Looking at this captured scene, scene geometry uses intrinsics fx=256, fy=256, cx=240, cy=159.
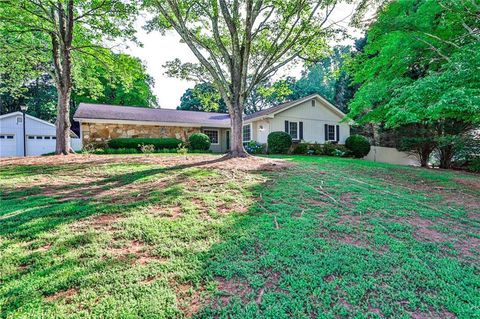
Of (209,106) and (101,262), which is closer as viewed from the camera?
(101,262)

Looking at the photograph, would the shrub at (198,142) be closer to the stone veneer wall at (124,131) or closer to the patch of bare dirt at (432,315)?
the stone veneer wall at (124,131)

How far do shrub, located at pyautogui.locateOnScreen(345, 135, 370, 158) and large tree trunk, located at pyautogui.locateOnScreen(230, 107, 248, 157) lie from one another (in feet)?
33.6

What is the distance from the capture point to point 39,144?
2000 centimetres

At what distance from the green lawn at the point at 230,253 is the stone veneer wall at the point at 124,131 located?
1137 centimetres

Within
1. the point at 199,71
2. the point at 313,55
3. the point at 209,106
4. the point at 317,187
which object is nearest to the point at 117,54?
the point at 199,71

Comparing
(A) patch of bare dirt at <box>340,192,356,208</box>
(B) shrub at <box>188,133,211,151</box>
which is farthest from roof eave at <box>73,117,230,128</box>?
(A) patch of bare dirt at <box>340,192,356,208</box>

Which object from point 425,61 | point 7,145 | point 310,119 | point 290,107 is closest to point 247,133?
point 290,107

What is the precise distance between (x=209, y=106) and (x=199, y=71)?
2.57m

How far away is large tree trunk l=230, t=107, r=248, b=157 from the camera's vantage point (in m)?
9.60

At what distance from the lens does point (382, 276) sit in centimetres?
274

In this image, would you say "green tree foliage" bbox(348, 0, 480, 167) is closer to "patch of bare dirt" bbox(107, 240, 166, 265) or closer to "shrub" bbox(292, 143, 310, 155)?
"patch of bare dirt" bbox(107, 240, 166, 265)

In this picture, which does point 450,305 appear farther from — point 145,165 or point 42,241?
point 145,165

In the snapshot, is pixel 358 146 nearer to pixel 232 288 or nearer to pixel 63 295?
pixel 232 288

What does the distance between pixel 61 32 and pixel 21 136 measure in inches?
518
